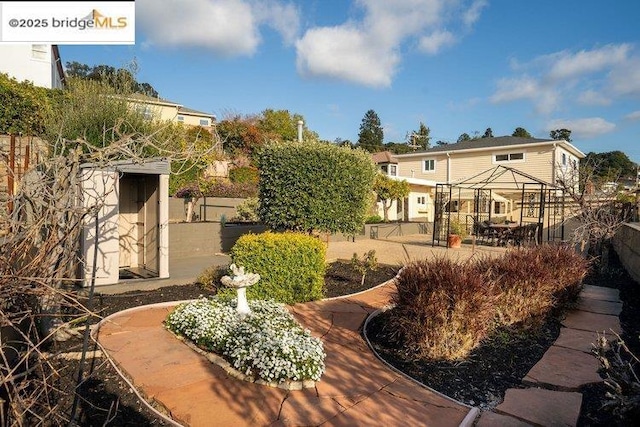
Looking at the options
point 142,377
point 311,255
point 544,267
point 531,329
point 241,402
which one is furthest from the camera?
point 311,255

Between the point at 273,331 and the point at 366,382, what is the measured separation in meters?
0.97

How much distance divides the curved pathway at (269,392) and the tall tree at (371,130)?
56.6 metres

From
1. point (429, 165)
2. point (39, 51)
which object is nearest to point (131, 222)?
point (39, 51)

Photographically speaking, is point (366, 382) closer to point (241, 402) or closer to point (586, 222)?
point (241, 402)

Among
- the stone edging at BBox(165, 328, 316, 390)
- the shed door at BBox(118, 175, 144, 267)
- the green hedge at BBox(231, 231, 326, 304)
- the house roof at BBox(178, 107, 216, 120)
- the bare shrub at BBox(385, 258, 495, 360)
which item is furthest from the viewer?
the house roof at BBox(178, 107, 216, 120)

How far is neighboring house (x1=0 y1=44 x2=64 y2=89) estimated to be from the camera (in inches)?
727

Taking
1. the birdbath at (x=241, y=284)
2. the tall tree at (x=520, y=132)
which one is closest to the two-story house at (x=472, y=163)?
the birdbath at (x=241, y=284)

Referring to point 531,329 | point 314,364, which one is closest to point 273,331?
point 314,364

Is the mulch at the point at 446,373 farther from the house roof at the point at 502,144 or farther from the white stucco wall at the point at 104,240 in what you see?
the house roof at the point at 502,144

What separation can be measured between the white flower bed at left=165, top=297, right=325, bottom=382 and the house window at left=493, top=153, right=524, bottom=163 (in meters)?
24.4

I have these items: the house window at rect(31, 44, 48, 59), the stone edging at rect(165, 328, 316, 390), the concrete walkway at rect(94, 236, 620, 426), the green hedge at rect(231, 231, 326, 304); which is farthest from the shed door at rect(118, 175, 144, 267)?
the house window at rect(31, 44, 48, 59)

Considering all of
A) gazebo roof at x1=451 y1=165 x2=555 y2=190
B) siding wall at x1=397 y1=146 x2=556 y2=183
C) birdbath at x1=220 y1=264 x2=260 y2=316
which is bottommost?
birdbath at x1=220 y1=264 x2=260 y2=316

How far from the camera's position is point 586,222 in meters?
8.76

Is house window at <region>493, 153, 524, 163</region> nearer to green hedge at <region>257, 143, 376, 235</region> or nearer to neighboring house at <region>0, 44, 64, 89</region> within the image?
green hedge at <region>257, 143, 376, 235</region>
